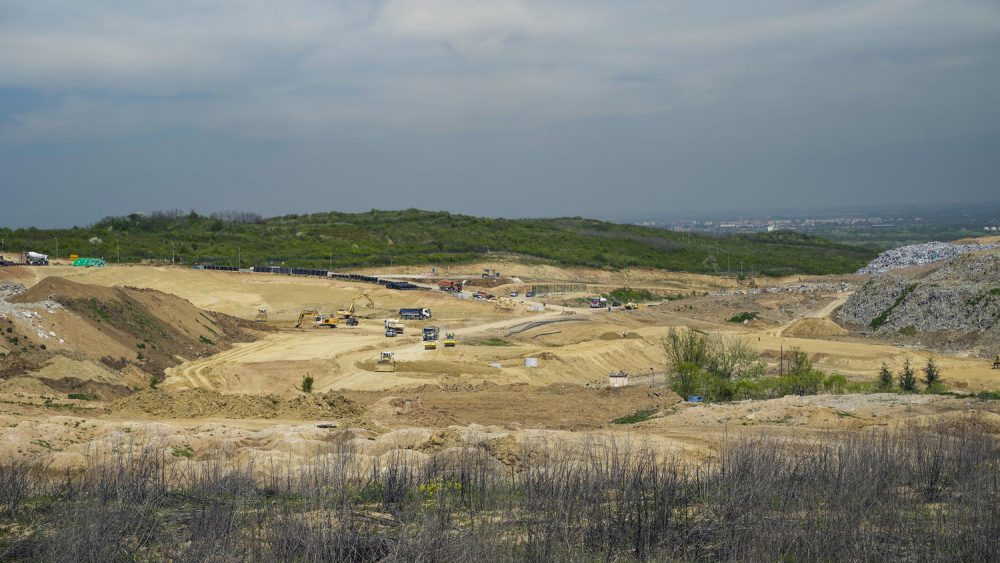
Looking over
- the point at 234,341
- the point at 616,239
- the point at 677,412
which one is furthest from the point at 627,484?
the point at 616,239

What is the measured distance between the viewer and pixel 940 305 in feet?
217

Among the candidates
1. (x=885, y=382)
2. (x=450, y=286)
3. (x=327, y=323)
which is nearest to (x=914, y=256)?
(x=450, y=286)

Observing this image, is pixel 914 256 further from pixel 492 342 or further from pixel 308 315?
pixel 308 315

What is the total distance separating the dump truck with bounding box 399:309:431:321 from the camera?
79.6 meters

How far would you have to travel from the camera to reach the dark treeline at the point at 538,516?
1473 cm

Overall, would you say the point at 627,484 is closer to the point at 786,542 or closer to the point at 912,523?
the point at 786,542

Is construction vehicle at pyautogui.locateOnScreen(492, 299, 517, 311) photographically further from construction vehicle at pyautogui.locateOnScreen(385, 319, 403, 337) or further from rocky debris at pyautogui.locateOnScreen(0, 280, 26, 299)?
rocky debris at pyautogui.locateOnScreen(0, 280, 26, 299)

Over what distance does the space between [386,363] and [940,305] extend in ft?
127

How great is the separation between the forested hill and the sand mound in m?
63.6

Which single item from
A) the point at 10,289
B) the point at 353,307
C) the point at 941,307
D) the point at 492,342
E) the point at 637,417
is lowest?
the point at 492,342

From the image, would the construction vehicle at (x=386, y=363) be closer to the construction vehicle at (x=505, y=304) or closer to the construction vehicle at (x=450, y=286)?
the construction vehicle at (x=505, y=304)

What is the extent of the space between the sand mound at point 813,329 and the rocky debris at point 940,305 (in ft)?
5.72

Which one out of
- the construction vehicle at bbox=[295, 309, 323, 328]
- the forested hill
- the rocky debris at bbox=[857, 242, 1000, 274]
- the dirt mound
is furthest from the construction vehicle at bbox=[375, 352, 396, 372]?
the rocky debris at bbox=[857, 242, 1000, 274]

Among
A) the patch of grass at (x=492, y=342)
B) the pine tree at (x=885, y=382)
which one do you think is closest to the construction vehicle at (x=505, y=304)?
the patch of grass at (x=492, y=342)
